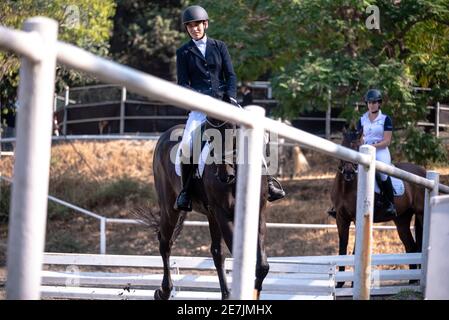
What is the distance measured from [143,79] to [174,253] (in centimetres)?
1320

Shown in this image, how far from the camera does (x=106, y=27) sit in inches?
858

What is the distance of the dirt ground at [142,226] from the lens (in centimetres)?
1695

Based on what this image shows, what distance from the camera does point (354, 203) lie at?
12.2 m

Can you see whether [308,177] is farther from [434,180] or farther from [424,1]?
[434,180]

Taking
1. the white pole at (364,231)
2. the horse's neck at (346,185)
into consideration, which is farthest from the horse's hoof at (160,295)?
the white pole at (364,231)

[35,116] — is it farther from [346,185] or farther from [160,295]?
[346,185]

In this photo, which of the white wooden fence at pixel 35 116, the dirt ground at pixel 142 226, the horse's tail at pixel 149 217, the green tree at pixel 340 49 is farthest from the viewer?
the dirt ground at pixel 142 226

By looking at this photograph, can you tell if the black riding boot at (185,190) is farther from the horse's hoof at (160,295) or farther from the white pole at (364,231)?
the white pole at (364,231)

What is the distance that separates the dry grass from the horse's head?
13.8 feet

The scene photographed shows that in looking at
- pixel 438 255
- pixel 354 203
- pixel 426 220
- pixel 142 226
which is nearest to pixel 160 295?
pixel 426 220

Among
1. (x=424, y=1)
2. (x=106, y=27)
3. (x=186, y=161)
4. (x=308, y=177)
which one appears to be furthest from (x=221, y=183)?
(x=106, y=27)

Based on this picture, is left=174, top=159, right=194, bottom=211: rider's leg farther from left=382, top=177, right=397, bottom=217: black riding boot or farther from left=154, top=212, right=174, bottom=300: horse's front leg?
left=382, top=177, right=397, bottom=217: black riding boot

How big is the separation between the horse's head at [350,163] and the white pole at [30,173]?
854 cm

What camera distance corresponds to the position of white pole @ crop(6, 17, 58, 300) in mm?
3270
